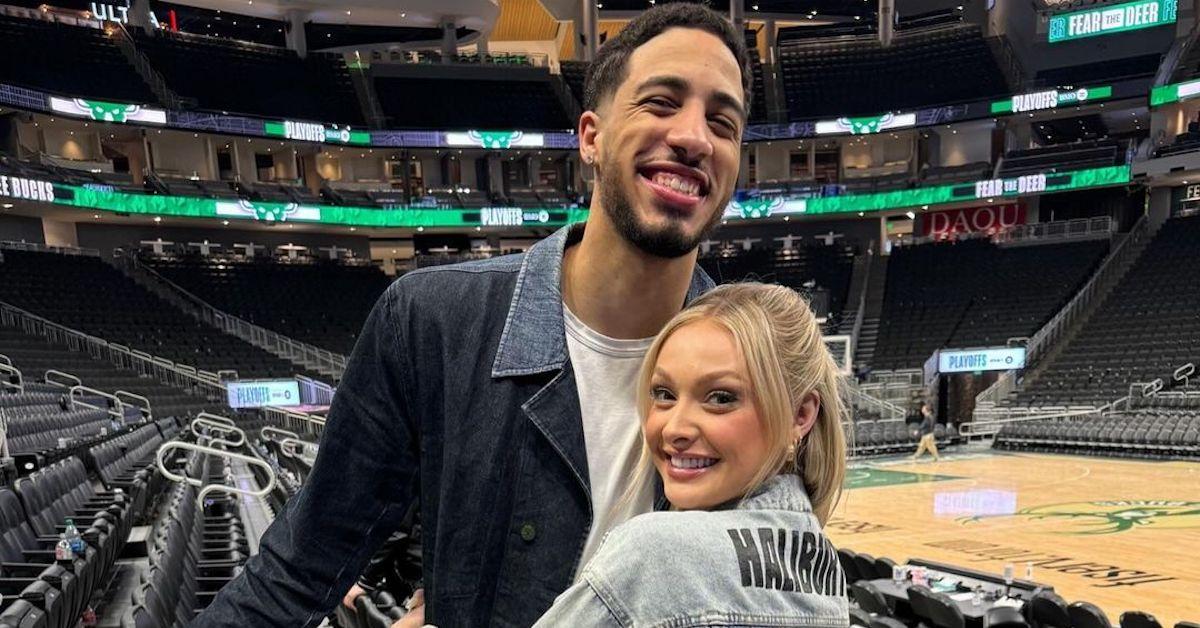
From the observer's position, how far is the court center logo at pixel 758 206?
28.1m

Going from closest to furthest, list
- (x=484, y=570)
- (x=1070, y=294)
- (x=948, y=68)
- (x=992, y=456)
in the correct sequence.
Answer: (x=484, y=570), (x=992, y=456), (x=1070, y=294), (x=948, y=68)

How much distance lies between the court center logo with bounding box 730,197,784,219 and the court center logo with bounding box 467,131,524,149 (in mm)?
8516

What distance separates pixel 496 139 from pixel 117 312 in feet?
45.5

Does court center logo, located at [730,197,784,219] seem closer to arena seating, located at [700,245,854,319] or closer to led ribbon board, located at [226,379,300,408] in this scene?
arena seating, located at [700,245,854,319]

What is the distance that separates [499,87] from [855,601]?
2830 cm

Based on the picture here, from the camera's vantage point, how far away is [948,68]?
29.4 meters

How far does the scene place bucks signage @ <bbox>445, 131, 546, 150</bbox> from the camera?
28.6 metres

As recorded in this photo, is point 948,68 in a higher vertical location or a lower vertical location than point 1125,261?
higher

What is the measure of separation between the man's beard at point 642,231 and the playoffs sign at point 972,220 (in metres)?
30.7

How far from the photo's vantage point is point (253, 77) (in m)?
28.0

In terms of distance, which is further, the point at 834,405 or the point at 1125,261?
the point at 1125,261

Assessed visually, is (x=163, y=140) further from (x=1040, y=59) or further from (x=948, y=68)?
(x=1040, y=59)

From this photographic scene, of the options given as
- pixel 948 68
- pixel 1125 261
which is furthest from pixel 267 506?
pixel 948 68

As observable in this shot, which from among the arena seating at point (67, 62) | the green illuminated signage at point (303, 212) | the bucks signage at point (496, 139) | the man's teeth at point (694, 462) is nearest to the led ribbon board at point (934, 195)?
the green illuminated signage at point (303, 212)
